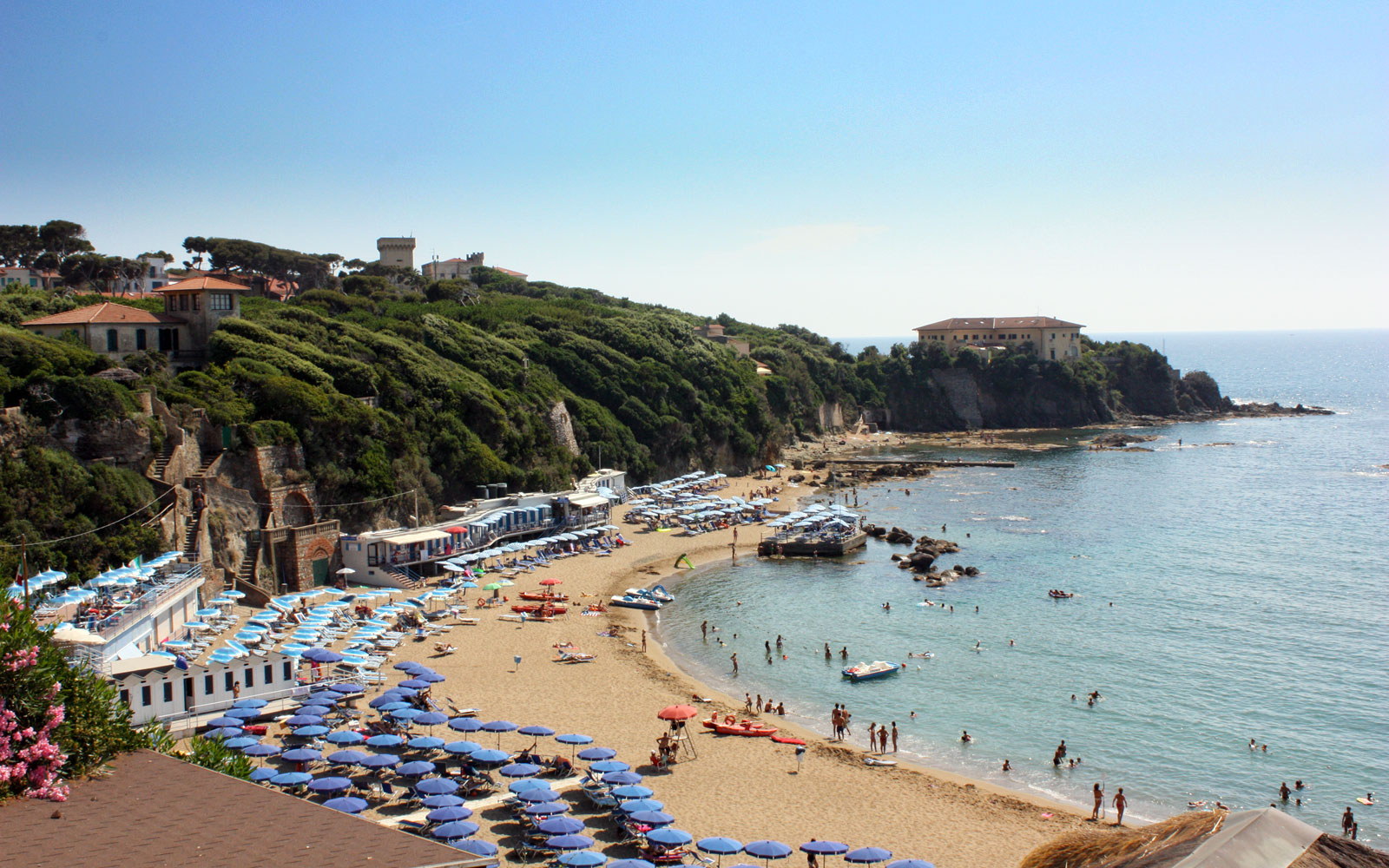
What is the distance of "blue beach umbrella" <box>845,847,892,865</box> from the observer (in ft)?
60.2

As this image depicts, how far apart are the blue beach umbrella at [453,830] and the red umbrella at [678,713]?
7.97 meters

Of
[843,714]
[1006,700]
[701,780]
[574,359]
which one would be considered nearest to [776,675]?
[843,714]

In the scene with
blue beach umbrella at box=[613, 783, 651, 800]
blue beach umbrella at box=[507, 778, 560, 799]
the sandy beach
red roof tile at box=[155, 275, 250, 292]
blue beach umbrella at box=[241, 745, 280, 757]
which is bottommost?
the sandy beach

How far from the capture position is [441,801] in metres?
19.1

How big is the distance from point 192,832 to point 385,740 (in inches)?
545

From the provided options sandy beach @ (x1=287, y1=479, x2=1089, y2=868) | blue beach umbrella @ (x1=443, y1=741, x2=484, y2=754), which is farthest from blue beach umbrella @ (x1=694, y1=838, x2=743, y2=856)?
blue beach umbrella @ (x1=443, y1=741, x2=484, y2=754)

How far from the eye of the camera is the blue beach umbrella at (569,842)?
18000mm

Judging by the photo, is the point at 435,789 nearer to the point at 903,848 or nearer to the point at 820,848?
the point at 820,848

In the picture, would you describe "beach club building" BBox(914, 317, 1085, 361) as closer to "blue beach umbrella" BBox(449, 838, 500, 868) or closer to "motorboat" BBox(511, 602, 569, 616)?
"motorboat" BBox(511, 602, 569, 616)

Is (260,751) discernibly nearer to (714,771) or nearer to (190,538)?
(714,771)

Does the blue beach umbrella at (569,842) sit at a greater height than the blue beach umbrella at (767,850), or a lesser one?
greater

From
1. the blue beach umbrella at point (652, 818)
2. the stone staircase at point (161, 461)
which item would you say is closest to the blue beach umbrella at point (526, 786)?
the blue beach umbrella at point (652, 818)

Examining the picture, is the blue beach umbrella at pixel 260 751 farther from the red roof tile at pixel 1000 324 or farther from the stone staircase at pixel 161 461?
the red roof tile at pixel 1000 324

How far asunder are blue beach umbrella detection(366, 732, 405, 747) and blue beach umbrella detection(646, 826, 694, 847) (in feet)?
22.8
